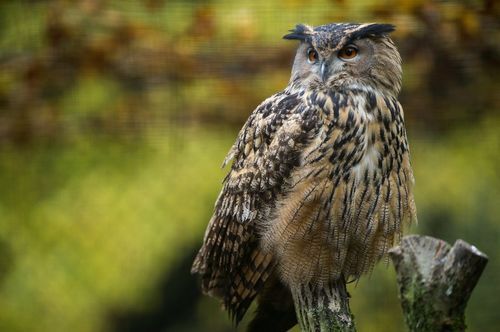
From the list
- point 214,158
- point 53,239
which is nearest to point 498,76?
point 214,158

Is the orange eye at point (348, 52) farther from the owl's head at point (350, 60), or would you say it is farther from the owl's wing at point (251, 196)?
the owl's wing at point (251, 196)

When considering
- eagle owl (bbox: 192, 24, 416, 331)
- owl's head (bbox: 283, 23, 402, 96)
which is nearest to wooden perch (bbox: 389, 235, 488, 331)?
eagle owl (bbox: 192, 24, 416, 331)

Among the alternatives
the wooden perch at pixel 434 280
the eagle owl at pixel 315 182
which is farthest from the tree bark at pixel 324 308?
the wooden perch at pixel 434 280

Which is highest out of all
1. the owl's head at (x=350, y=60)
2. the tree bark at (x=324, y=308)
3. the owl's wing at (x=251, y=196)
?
the owl's head at (x=350, y=60)

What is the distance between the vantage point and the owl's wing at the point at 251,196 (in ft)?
7.73

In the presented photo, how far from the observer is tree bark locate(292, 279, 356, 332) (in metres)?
2.19

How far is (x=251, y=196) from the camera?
2426 mm

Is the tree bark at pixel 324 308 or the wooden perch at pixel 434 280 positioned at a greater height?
the wooden perch at pixel 434 280

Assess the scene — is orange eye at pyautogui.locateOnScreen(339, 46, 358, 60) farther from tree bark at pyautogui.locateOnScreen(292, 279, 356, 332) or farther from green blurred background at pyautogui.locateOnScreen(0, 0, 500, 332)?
green blurred background at pyautogui.locateOnScreen(0, 0, 500, 332)

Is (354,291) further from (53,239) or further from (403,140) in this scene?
(403,140)

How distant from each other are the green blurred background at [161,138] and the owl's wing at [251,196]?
106 cm

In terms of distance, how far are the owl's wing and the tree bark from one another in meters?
0.14

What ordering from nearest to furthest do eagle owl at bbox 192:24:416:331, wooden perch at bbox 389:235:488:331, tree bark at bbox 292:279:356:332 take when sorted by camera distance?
wooden perch at bbox 389:235:488:331 → tree bark at bbox 292:279:356:332 → eagle owl at bbox 192:24:416:331

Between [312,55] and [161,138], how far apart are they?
4.75 feet
